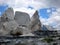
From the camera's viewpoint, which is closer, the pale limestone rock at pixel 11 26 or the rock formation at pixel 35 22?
the pale limestone rock at pixel 11 26

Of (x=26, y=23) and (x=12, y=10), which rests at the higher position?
(x=12, y=10)

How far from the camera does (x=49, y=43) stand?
1541cm

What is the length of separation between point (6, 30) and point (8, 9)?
11699mm

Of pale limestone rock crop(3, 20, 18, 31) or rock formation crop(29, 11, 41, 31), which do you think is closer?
pale limestone rock crop(3, 20, 18, 31)

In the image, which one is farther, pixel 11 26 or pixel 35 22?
pixel 35 22

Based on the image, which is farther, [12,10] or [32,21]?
[32,21]

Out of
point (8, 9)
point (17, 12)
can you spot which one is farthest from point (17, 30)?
point (8, 9)

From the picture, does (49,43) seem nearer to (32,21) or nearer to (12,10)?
(12,10)

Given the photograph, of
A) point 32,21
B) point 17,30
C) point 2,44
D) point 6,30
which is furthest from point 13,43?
point 32,21

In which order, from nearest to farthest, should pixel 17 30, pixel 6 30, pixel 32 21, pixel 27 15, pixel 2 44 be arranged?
1. pixel 2 44
2. pixel 17 30
3. pixel 6 30
4. pixel 27 15
5. pixel 32 21

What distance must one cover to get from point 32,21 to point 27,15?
7055mm

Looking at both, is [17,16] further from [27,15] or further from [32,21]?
[32,21]

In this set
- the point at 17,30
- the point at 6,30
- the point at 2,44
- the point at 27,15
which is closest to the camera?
the point at 2,44

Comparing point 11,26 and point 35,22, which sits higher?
point 11,26
